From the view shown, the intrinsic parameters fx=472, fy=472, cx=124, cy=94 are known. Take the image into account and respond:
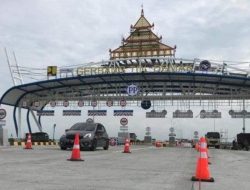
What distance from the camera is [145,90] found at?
2493 inches

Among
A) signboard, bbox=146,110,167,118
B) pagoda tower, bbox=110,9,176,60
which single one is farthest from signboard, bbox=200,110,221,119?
pagoda tower, bbox=110,9,176,60

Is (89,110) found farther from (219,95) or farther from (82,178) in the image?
(82,178)

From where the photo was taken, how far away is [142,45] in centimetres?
6581

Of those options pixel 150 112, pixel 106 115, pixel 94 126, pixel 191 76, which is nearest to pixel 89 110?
pixel 106 115

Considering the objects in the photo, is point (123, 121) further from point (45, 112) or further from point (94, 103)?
point (45, 112)

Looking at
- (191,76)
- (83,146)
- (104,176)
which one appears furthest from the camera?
(191,76)

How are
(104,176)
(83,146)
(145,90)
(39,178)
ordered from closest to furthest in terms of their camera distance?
(39,178) < (104,176) < (83,146) < (145,90)

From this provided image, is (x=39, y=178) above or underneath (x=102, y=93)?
underneath

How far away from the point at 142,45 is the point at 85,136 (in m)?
42.8

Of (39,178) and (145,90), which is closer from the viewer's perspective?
(39,178)

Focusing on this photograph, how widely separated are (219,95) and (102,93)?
16.8 metres

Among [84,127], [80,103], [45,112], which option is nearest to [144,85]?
[80,103]

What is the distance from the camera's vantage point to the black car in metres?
24.1

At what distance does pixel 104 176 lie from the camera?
10852 millimetres
